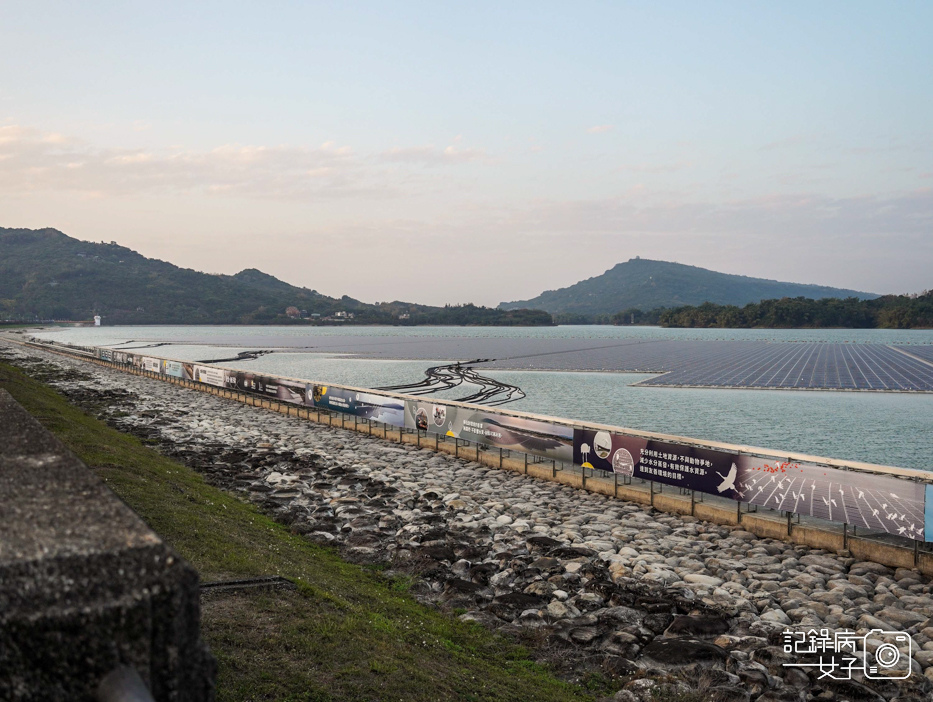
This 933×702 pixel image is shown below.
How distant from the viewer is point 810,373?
105 meters

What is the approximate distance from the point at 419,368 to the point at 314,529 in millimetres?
94915

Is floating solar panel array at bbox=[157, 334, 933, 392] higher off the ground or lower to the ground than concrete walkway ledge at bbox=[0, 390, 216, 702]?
lower

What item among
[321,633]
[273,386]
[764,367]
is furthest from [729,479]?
[764,367]

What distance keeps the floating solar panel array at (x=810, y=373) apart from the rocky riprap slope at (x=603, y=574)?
7196cm

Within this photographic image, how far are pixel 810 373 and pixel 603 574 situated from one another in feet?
337

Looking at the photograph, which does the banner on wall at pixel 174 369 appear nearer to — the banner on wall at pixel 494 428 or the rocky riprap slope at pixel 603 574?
the banner on wall at pixel 494 428

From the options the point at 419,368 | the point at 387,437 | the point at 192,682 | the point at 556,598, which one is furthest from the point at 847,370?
the point at 192,682

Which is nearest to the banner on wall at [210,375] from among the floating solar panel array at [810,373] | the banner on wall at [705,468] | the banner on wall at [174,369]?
the banner on wall at [174,369]

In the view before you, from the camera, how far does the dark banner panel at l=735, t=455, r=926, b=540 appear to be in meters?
17.7

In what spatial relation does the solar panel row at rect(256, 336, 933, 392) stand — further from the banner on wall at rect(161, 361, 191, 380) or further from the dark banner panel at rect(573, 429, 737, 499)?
the dark banner panel at rect(573, 429, 737, 499)

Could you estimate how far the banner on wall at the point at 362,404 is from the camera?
3719 cm

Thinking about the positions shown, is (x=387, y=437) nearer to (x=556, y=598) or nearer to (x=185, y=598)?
(x=556, y=598)
